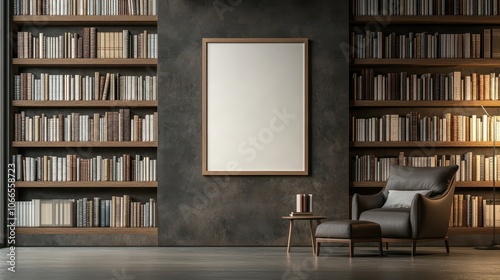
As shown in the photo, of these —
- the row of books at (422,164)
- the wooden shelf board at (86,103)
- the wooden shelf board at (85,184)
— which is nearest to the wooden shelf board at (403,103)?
the row of books at (422,164)

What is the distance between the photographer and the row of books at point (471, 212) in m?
Answer: 10.3

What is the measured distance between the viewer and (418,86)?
10.4m

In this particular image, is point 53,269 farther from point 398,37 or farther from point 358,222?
point 398,37

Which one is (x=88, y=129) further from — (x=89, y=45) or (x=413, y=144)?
(x=413, y=144)

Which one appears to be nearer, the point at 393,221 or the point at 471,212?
the point at 393,221

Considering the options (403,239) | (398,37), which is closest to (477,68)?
(398,37)

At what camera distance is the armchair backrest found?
378 inches

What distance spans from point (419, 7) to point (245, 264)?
4.11m

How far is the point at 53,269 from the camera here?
7270 mm

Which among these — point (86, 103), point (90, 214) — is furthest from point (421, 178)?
point (86, 103)

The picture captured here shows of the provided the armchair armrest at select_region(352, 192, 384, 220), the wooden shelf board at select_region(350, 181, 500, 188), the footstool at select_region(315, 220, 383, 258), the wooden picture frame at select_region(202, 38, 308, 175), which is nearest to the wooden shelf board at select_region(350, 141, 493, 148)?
the wooden shelf board at select_region(350, 181, 500, 188)

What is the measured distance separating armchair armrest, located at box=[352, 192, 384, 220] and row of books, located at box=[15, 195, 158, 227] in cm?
217

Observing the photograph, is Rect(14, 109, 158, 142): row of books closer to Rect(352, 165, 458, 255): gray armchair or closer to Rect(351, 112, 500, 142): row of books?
Rect(351, 112, 500, 142): row of books

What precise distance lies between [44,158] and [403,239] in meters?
3.96
